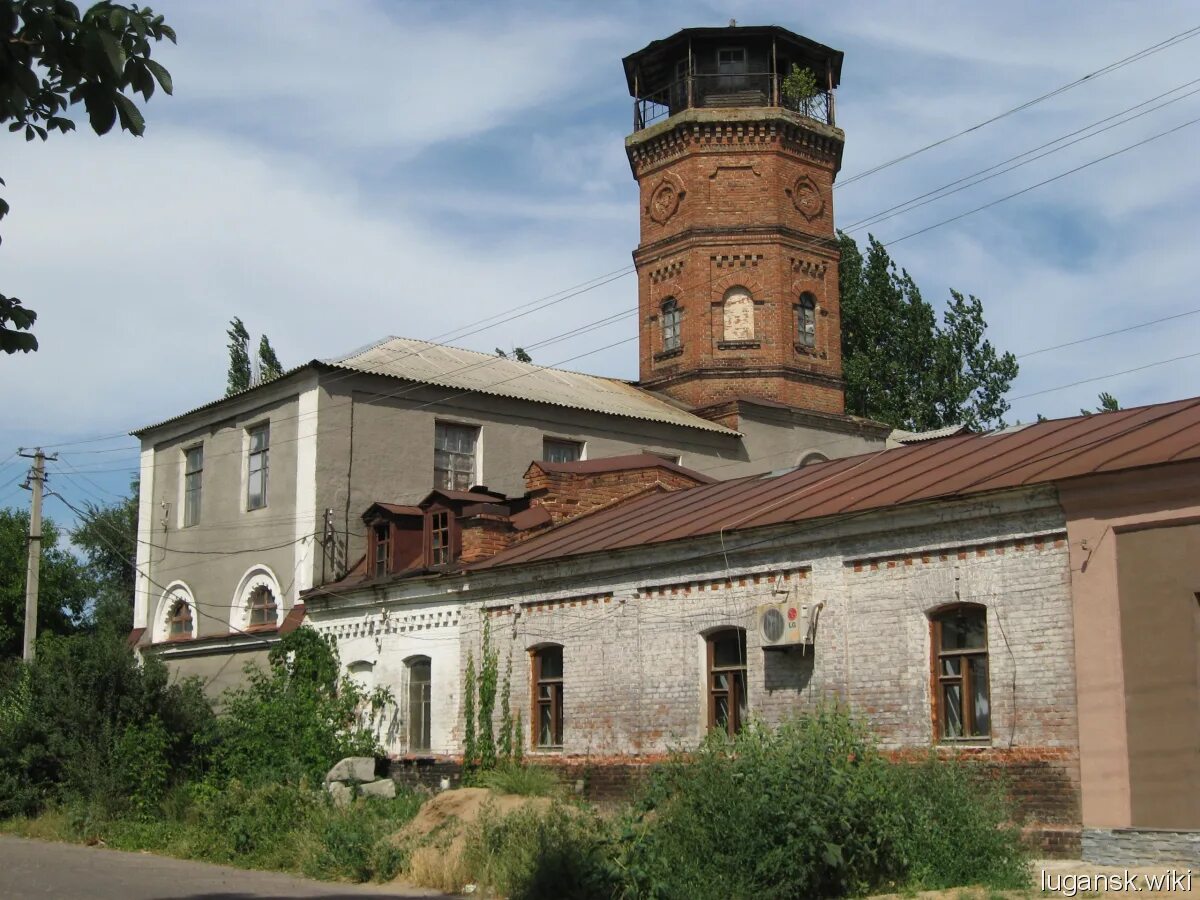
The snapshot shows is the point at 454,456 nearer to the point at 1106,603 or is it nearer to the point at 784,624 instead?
the point at 784,624

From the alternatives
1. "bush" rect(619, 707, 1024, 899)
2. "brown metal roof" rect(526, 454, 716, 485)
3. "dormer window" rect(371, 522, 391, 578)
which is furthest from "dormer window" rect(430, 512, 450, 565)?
"bush" rect(619, 707, 1024, 899)

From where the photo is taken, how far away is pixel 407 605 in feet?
71.1

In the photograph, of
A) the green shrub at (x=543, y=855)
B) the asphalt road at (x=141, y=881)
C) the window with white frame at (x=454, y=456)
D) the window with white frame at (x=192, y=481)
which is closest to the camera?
the green shrub at (x=543, y=855)

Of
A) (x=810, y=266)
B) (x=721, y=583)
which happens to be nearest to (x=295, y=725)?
(x=721, y=583)

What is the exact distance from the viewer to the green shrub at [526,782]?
656 inches

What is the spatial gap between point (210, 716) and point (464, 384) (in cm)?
852

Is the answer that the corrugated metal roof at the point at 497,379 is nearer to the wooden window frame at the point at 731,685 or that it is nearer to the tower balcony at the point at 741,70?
the tower balcony at the point at 741,70

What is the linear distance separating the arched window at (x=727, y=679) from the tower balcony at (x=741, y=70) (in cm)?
1943

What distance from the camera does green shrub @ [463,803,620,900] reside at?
38.7 ft

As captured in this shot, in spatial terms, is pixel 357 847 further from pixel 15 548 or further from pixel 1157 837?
pixel 15 548

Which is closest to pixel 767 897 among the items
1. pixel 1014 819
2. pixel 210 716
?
pixel 1014 819

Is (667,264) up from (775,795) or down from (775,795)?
up

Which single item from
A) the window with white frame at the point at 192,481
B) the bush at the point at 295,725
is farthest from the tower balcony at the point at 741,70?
the bush at the point at 295,725

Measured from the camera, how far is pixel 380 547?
24.3 m
